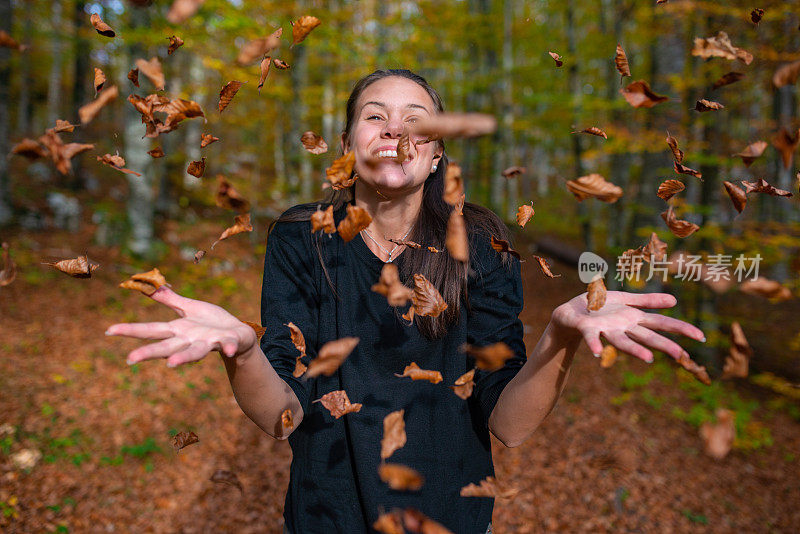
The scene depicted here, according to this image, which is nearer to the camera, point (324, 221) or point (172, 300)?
point (172, 300)

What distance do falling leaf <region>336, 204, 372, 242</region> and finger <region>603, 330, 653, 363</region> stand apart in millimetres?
761

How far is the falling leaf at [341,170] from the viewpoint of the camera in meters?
1.47

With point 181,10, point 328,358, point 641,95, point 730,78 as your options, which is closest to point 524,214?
point 641,95

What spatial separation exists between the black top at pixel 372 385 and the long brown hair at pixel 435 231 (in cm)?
4

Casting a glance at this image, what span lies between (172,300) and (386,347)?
692mm

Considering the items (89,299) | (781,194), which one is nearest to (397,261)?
(781,194)

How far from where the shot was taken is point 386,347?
4.99ft

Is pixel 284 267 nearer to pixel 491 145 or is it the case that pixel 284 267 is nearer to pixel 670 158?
pixel 670 158

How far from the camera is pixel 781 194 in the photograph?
4.26 ft

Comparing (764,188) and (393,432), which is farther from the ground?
(764,188)

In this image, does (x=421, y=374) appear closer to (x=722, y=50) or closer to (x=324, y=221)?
(x=324, y=221)

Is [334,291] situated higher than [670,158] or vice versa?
[670,158]

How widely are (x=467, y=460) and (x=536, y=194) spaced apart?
83.6 feet

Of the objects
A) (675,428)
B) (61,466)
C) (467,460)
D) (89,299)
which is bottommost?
(675,428)
